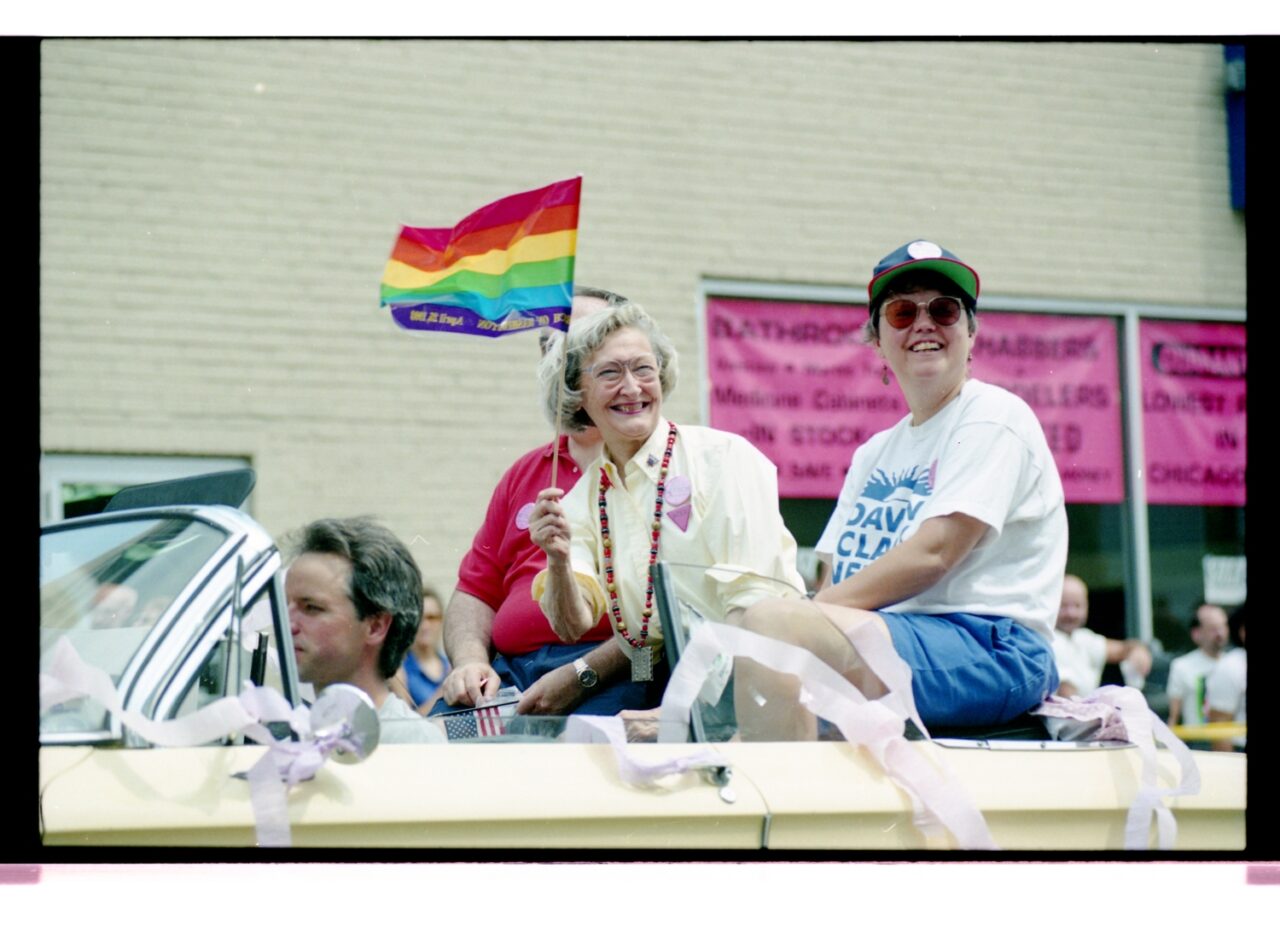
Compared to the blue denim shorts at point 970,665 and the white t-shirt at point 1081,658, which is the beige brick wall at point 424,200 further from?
the blue denim shorts at point 970,665

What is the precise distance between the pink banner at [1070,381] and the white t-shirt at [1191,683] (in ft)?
3.48

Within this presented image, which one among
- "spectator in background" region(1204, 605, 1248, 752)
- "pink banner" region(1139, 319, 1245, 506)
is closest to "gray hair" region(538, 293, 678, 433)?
"spectator in background" region(1204, 605, 1248, 752)

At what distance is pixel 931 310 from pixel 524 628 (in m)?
1.19

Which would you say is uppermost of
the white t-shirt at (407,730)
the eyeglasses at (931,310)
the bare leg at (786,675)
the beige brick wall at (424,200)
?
the beige brick wall at (424,200)

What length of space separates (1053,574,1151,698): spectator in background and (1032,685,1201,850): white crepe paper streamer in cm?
400

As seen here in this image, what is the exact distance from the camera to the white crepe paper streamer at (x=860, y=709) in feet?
8.71

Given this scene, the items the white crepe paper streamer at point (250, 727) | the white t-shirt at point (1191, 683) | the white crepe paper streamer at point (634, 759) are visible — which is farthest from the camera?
the white t-shirt at point (1191, 683)

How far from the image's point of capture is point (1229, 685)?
775 centimetres

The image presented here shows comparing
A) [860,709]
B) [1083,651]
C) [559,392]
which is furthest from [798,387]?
[860,709]

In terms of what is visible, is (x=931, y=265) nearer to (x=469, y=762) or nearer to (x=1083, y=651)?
(x=469, y=762)

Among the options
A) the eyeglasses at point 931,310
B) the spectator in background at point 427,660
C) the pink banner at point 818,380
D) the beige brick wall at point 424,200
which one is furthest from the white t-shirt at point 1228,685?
the eyeglasses at point 931,310

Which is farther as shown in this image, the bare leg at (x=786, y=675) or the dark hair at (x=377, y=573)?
the dark hair at (x=377, y=573)

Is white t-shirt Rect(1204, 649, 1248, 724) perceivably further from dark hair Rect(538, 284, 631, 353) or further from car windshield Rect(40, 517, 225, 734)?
car windshield Rect(40, 517, 225, 734)

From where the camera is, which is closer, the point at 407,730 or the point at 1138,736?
the point at 407,730
